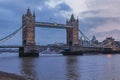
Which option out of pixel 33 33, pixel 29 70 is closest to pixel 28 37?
pixel 33 33

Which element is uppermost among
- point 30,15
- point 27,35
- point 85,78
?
point 30,15

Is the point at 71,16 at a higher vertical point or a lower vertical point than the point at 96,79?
higher

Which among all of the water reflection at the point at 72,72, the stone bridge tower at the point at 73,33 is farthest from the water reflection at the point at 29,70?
the stone bridge tower at the point at 73,33

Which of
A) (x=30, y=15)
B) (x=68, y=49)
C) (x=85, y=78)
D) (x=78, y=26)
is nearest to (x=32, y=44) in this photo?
(x=30, y=15)

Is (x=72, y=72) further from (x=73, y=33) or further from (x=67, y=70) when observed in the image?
(x=73, y=33)

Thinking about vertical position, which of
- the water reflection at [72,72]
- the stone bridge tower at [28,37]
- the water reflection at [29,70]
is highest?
the stone bridge tower at [28,37]

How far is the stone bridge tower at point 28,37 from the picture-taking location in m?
133

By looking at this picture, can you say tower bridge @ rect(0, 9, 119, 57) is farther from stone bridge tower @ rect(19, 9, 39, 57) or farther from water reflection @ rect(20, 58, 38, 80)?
water reflection @ rect(20, 58, 38, 80)

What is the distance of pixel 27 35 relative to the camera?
14062 centimetres

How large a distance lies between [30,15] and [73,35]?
1277 inches

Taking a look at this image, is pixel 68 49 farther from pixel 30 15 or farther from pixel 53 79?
pixel 53 79

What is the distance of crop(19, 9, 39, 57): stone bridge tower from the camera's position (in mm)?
132875

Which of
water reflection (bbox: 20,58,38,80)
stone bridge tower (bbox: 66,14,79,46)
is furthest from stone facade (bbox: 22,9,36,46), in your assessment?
water reflection (bbox: 20,58,38,80)

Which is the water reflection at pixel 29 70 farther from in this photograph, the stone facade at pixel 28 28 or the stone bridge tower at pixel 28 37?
the stone facade at pixel 28 28
